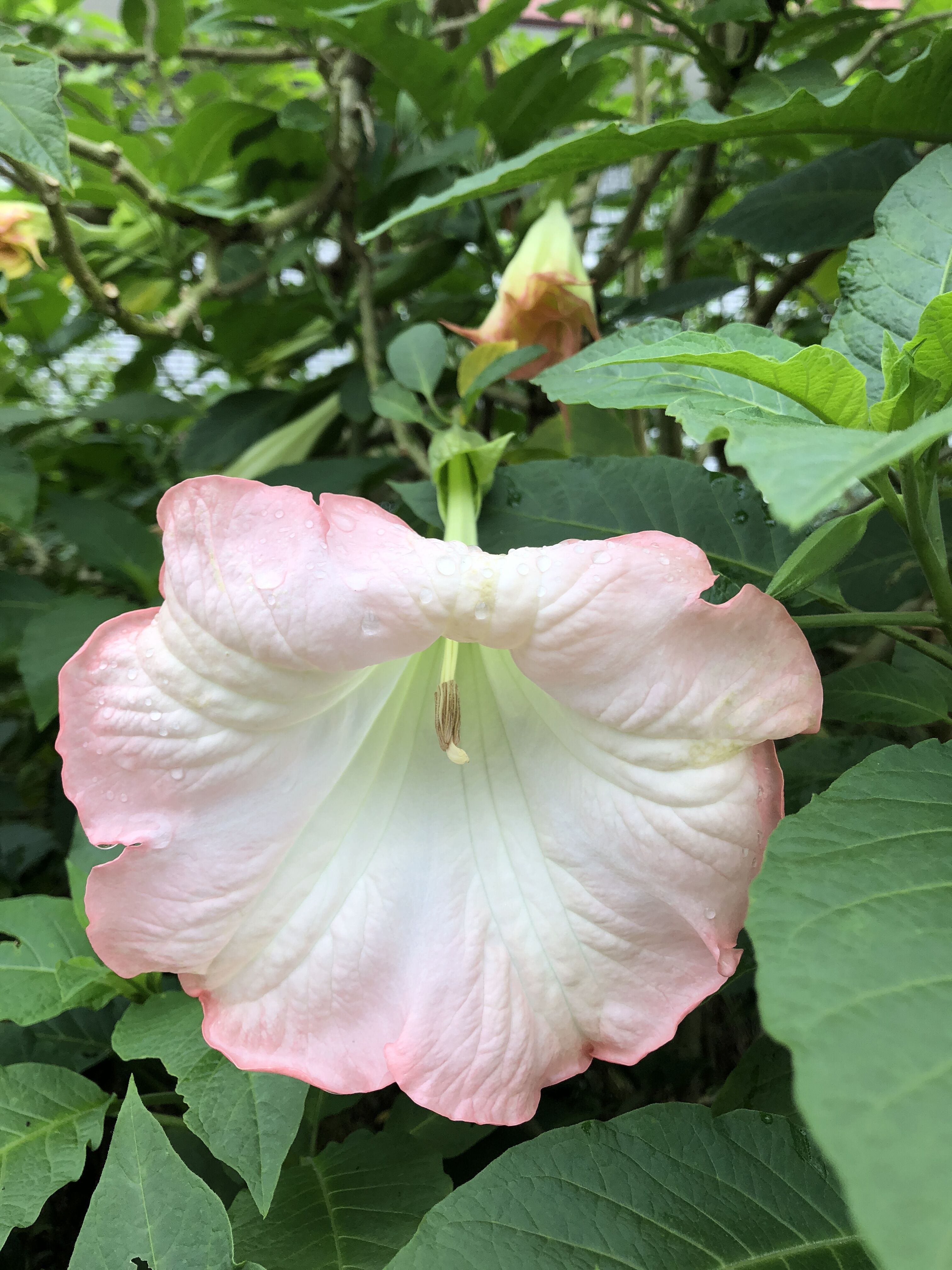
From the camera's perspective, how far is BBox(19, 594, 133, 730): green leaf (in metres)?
0.92

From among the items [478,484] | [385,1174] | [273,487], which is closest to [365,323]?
[478,484]

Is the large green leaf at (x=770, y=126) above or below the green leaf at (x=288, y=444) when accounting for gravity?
above

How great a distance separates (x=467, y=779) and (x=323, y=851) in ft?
0.43

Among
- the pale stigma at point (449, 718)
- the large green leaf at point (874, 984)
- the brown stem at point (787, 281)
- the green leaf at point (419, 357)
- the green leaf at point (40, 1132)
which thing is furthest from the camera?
the brown stem at point (787, 281)

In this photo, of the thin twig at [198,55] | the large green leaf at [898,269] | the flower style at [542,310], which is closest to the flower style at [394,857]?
the large green leaf at [898,269]

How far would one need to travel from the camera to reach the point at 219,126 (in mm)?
1149

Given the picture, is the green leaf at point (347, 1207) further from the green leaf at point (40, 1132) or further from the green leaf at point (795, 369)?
the green leaf at point (795, 369)

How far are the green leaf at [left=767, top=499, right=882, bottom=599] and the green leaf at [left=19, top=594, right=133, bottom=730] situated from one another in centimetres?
70

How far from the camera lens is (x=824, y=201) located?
995 mm

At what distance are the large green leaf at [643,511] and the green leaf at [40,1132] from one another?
52cm

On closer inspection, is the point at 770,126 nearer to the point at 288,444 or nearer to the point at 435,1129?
the point at 288,444

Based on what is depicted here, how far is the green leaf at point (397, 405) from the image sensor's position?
87 centimetres

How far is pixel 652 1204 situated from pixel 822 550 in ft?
1.29

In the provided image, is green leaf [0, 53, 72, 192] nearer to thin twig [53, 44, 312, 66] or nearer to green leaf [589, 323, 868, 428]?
green leaf [589, 323, 868, 428]
